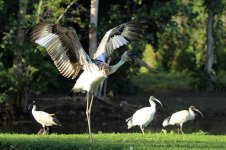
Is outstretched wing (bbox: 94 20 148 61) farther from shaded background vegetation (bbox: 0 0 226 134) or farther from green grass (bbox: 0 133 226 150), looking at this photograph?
shaded background vegetation (bbox: 0 0 226 134)

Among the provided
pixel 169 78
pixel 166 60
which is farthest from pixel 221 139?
pixel 166 60

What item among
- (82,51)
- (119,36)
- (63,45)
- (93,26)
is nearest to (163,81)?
(93,26)

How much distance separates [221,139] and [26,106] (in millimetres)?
10809

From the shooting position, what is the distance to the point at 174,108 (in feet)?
86.0

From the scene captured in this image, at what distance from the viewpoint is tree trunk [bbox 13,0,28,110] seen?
2319cm

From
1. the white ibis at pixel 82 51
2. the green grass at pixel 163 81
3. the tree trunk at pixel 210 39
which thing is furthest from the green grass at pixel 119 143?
the green grass at pixel 163 81

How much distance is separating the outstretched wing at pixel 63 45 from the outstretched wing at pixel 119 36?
17.1 inches

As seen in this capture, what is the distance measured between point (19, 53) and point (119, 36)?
952cm

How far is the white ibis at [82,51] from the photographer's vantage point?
Answer: 13430 millimetres

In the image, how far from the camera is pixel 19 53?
23484mm

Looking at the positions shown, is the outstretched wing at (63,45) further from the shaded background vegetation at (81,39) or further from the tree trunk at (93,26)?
the tree trunk at (93,26)

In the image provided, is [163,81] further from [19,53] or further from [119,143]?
[119,143]

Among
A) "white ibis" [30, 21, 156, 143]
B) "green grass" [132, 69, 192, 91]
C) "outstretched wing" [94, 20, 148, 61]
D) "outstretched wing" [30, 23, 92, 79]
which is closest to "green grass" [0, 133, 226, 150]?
"white ibis" [30, 21, 156, 143]

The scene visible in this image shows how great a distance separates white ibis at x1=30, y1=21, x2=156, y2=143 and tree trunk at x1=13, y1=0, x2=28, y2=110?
904cm
